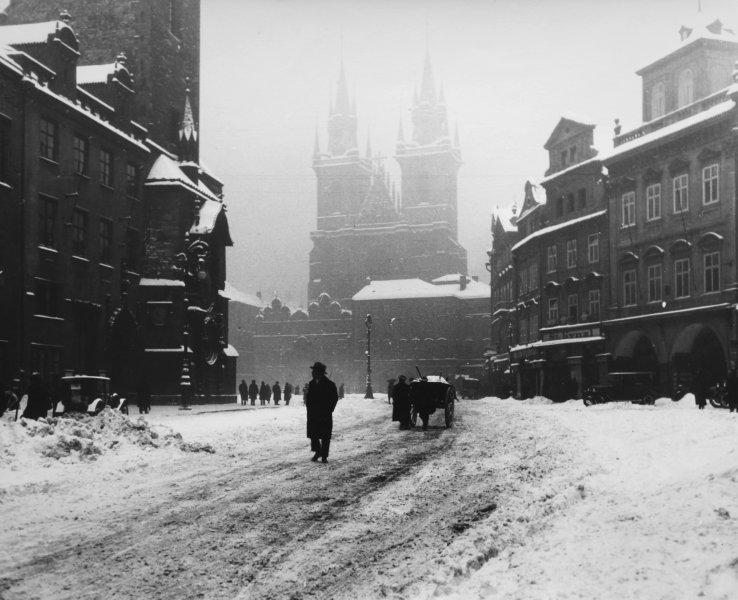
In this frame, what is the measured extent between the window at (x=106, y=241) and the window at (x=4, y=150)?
25.4ft

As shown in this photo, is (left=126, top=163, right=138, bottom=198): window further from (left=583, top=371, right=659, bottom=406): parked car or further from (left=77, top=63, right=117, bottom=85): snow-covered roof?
(left=583, top=371, right=659, bottom=406): parked car

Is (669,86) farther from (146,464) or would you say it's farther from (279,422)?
(146,464)

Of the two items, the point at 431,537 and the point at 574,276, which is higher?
the point at 574,276

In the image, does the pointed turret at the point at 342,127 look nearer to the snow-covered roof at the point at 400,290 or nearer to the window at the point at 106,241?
the snow-covered roof at the point at 400,290

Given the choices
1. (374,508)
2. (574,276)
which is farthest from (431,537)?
(574,276)

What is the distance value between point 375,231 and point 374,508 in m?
122

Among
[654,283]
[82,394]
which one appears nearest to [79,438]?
[82,394]

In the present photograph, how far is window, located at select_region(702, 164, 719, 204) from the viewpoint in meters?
37.9

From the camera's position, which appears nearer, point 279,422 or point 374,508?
point 374,508

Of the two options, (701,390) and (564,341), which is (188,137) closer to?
(564,341)

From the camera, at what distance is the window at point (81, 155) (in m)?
35.7

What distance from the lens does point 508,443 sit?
1873 centimetres

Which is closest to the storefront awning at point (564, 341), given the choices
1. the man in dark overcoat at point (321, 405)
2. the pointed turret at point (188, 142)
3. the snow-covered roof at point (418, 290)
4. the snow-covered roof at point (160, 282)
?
the snow-covered roof at point (160, 282)

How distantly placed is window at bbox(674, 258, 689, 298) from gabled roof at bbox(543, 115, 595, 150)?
505 inches
